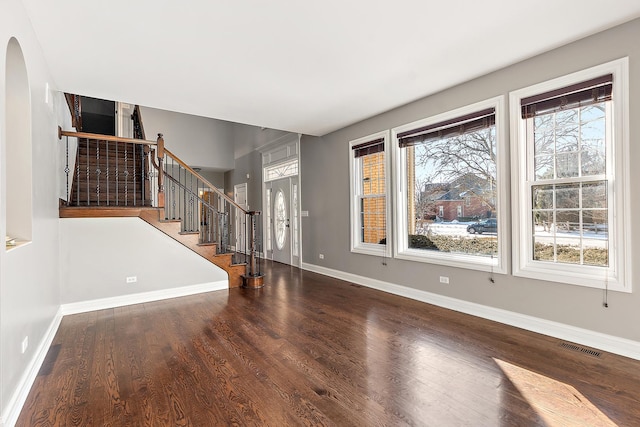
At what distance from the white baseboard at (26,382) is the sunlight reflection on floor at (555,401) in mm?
3058

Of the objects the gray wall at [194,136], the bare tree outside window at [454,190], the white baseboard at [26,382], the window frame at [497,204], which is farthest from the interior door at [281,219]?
the white baseboard at [26,382]

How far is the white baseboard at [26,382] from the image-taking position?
1.80 meters

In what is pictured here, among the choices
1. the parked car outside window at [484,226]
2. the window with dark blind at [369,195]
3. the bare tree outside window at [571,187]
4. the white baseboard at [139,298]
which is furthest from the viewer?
the window with dark blind at [369,195]

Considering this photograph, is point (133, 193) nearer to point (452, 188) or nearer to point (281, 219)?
point (281, 219)

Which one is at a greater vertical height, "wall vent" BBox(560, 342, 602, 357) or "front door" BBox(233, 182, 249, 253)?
"front door" BBox(233, 182, 249, 253)

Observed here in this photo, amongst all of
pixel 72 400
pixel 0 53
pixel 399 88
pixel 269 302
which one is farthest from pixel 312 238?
pixel 0 53

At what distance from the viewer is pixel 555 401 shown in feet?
6.53

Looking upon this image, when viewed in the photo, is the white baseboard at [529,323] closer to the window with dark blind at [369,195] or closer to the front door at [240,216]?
the window with dark blind at [369,195]

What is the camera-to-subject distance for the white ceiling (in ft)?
7.71

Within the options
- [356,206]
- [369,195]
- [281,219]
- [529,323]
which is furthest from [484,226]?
[281,219]

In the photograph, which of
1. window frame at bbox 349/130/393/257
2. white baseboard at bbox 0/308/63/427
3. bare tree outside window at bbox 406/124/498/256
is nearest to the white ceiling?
bare tree outside window at bbox 406/124/498/256

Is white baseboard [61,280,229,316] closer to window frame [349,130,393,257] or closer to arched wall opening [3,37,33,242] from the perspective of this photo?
arched wall opening [3,37,33,242]

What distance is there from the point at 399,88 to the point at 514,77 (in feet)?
3.93

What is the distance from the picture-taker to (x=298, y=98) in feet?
13.4
